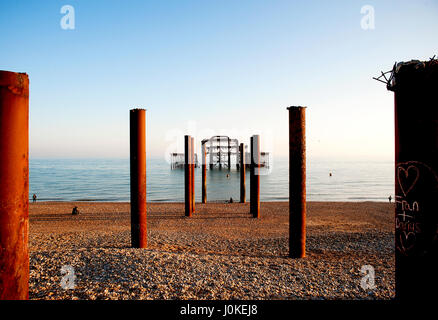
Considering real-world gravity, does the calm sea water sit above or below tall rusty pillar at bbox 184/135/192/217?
below

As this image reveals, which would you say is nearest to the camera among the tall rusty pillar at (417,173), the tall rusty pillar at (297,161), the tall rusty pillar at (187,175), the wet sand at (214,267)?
the tall rusty pillar at (417,173)

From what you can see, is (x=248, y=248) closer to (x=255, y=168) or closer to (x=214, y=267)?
(x=214, y=267)

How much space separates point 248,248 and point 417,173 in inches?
214

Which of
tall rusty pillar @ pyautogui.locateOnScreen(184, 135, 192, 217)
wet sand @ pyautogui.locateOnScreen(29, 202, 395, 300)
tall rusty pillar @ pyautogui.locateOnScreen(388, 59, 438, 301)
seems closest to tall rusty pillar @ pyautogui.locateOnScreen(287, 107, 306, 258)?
wet sand @ pyautogui.locateOnScreen(29, 202, 395, 300)

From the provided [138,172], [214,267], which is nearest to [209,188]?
[138,172]

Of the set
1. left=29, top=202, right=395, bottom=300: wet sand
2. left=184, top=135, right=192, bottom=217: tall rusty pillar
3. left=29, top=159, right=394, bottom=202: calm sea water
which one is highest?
left=184, top=135, right=192, bottom=217: tall rusty pillar

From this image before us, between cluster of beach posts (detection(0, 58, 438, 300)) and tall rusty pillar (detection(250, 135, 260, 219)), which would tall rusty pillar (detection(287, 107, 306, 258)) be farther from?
tall rusty pillar (detection(250, 135, 260, 219))

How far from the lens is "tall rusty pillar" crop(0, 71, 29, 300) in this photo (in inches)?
88.7

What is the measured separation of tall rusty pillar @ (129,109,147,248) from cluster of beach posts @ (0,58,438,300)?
0.02 metres

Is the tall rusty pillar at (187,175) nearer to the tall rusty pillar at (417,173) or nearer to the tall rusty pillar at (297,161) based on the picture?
the tall rusty pillar at (297,161)

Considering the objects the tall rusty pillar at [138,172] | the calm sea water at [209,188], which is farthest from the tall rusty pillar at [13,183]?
the calm sea water at [209,188]

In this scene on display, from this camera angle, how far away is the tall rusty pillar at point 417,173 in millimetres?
2738

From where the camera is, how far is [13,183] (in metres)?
2.30

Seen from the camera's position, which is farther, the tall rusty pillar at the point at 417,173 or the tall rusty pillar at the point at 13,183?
the tall rusty pillar at the point at 417,173
